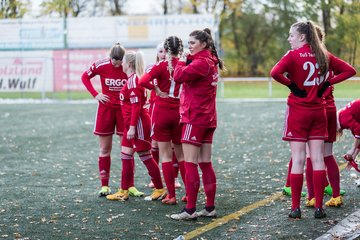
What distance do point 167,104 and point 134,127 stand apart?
0.50m

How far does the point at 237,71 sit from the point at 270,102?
8.71 feet

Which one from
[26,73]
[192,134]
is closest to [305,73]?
[192,134]

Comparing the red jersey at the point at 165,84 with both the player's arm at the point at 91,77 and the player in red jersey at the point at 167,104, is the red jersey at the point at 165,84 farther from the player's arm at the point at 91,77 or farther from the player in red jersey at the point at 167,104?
the player's arm at the point at 91,77

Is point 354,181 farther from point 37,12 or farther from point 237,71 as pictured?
point 37,12

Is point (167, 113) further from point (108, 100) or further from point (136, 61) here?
point (108, 100)

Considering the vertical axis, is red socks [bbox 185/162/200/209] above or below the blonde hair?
below

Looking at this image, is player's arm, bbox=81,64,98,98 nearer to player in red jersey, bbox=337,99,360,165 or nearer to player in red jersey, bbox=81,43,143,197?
player in red jersey, bbox=81,43,143,197

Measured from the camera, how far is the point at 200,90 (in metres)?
6.20

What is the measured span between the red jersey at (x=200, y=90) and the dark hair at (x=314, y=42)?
0.87 metres

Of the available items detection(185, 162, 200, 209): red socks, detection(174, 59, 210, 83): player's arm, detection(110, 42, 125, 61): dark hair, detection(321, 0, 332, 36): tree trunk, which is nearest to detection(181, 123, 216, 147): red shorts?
detection(185, 162, 200, 209): red socks

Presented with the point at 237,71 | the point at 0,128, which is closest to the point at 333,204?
the point at 0,128

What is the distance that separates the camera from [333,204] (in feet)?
22.1

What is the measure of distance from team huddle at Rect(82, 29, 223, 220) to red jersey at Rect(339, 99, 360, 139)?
1.45 m

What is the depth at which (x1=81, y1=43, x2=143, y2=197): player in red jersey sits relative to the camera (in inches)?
301
